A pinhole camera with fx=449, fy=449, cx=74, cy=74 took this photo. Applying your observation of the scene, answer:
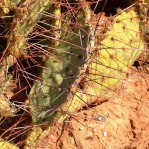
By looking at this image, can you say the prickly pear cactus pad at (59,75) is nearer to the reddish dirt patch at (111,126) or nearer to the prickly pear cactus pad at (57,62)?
the prickly pear cactus pad at (57,62)

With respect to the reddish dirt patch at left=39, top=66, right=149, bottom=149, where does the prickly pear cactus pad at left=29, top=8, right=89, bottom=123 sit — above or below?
above

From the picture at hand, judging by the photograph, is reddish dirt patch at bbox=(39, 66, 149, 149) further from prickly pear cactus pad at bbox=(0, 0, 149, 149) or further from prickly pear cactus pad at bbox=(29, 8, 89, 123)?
prickly pear cactus pad at bbox=(29, 8, 89, 123)

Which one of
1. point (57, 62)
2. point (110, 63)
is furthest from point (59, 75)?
point (110, 63)

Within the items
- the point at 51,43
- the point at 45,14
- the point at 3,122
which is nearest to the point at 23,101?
the point at 3,122

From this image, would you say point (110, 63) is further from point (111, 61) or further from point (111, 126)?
point (111, 126)

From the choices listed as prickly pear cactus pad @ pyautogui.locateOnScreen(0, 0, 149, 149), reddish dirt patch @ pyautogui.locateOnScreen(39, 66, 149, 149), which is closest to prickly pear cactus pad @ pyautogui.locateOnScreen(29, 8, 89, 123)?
prickly pear cactus pad @ pyautogui.locateOnScreen(0, 0, 149, 149)

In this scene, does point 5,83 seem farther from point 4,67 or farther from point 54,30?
point 54,30

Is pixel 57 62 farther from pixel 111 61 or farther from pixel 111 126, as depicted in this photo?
pixel 111 126

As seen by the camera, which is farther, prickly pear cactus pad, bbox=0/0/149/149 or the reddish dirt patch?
the reddish dirt patch

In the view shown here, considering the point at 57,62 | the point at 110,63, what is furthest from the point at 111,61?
the point at 57,62

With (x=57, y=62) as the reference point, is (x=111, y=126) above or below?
below

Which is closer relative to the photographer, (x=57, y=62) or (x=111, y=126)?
(x=57, y=62)
